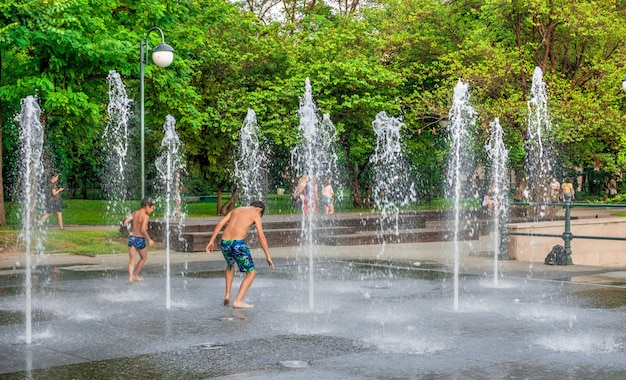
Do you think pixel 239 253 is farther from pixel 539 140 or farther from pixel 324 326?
pixel 539 140

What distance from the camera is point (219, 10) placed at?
31672 mm

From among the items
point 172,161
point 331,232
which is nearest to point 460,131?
point 172,161

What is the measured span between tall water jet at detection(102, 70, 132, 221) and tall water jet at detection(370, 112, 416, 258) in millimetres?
10039

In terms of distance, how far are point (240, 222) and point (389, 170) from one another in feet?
119

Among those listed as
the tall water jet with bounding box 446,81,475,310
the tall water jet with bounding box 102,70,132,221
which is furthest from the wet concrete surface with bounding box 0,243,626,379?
the tall water jet with bounding box 102,70,132,221

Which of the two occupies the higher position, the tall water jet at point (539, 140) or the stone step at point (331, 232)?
the tall water jet at point (539, 140)

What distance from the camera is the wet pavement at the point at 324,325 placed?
22.7 feet

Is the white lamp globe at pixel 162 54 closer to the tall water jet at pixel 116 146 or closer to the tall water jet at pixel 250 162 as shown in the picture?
the tall water jet at pixel 116 146

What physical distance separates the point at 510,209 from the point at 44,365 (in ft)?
89.7

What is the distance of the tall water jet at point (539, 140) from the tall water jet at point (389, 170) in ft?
17.4

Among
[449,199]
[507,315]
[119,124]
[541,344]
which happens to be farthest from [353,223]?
[449,199]

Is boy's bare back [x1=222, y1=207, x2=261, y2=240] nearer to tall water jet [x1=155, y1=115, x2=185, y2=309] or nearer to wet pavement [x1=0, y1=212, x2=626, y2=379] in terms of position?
wet pavement [x1=0, y1=212, x2=626, y2=379]

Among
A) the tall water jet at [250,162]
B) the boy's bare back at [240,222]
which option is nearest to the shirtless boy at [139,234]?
the boy's bare back at [240,222]

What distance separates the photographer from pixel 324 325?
915 cm
